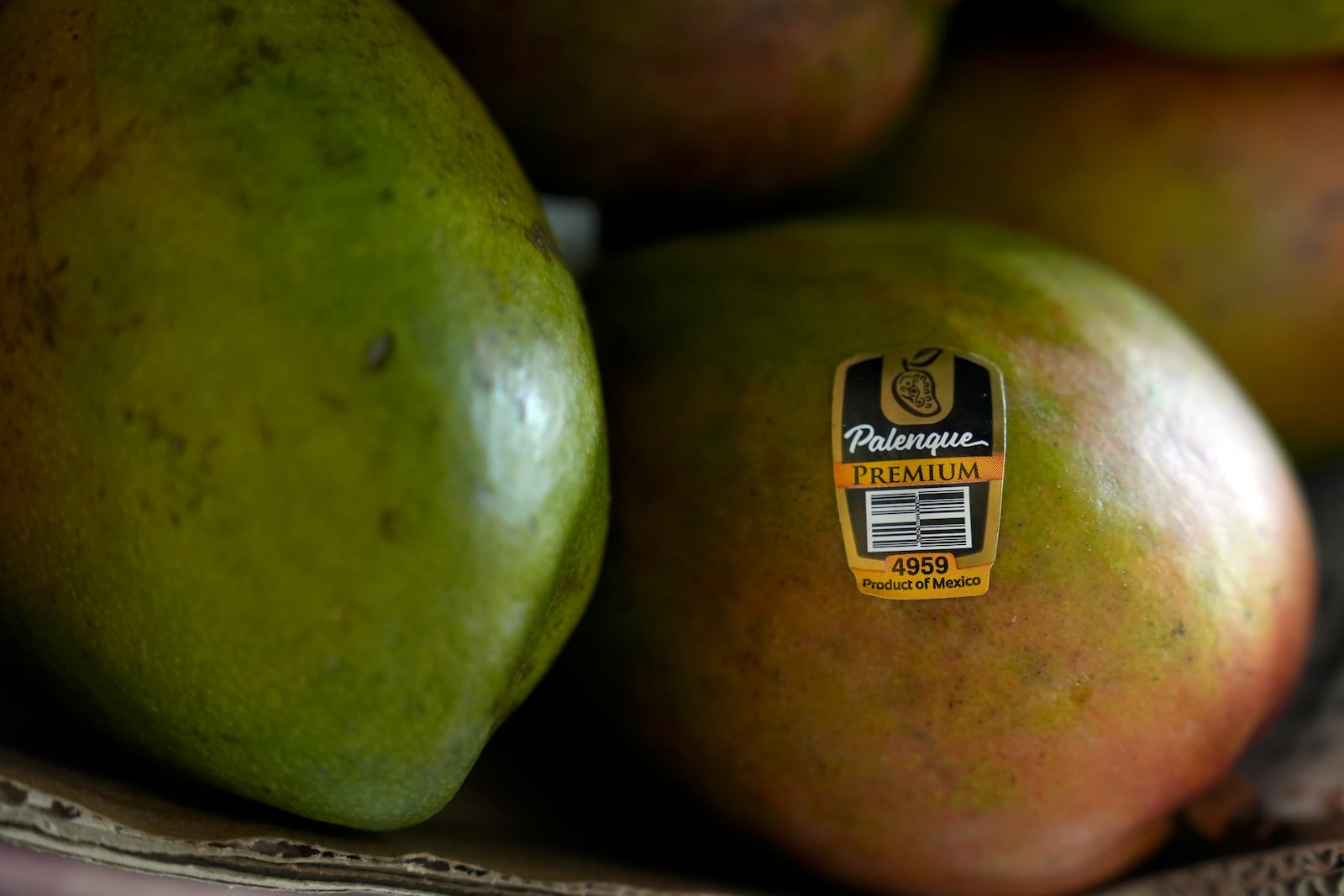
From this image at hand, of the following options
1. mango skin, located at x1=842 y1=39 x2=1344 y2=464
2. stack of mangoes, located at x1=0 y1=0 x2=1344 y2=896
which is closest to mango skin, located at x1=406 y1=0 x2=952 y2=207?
stack of mangoes, located at x1=0 y1=0 x2=1344 y2=896

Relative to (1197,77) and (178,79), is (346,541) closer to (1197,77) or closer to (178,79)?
(178,79)

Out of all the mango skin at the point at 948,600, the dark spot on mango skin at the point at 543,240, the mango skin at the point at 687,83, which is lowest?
the mango skin at the point at 948,600

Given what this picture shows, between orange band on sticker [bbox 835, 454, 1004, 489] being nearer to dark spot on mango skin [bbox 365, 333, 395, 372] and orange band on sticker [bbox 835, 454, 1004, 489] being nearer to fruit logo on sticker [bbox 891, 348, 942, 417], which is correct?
fruit logo on sticker [bbox 891, 348, 942, 417]

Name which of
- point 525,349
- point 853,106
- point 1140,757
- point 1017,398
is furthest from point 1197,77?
point 525,349

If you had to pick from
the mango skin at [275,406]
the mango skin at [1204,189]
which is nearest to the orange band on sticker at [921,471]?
the mango skin at [275,406]

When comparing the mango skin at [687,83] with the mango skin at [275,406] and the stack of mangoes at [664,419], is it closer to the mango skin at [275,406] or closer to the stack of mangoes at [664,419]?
the stack of mangoes at [664,419]

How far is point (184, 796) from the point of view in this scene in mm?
574

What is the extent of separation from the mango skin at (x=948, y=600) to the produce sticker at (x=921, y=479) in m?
0.01

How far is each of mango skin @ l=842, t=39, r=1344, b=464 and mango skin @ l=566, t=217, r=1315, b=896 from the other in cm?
22

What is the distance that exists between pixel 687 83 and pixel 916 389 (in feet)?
1.05

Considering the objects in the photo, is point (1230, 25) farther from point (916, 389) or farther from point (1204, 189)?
point (916, 389)

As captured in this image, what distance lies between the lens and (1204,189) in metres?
0.90

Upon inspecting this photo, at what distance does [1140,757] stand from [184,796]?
503mm

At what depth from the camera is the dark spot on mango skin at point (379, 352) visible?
0.45 meters
